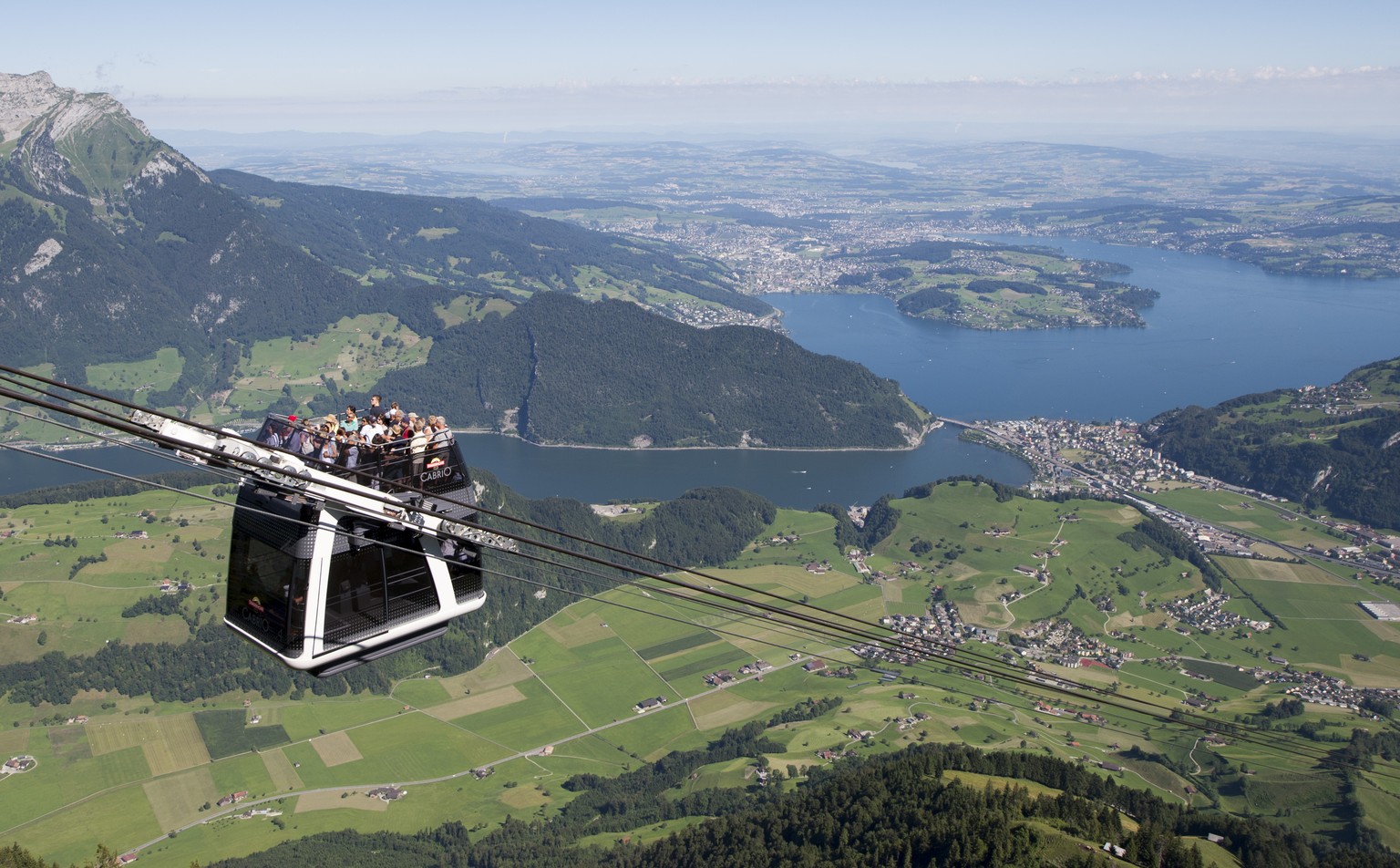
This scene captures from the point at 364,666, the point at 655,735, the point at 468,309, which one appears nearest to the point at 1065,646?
the point at 655,735

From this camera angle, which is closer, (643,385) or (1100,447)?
(1100,447)

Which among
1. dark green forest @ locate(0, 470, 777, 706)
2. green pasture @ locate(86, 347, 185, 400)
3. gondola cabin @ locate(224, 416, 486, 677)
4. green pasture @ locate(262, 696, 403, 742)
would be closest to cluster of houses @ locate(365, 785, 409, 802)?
dark green forest @ locate(0, 470, 777, 706)

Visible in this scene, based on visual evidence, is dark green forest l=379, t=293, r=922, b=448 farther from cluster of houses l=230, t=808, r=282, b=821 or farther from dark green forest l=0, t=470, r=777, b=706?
cluster of houses l=230, t=808, r=282, b=821

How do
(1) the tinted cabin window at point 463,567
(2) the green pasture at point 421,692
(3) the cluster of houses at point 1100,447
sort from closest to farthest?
1. (1) the tinted cabin window at point 463,567
2. (2) the green pasture at point 421,692
3. (3) the cluster of houses at point 1100,447

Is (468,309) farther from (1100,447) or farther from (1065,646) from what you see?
(1065,646)

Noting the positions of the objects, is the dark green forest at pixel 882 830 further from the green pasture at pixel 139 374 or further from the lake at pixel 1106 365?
the green pasture at pixel 139 374

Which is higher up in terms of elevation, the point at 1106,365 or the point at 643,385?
the point at 1106,365

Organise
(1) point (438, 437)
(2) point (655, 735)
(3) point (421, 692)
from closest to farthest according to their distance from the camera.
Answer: (1) point (438, 437), (2) point (655, 735), (3) point (421, 692)

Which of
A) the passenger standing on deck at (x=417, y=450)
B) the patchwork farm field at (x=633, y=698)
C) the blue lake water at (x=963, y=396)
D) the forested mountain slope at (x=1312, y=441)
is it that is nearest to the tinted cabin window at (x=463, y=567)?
the passenger standing on deck at (x=417, y=450)
